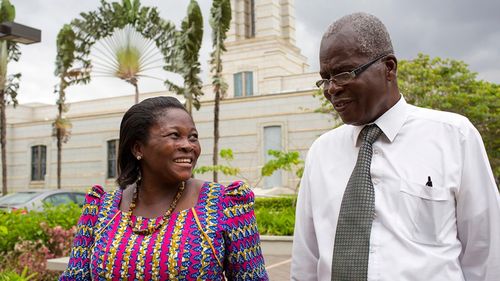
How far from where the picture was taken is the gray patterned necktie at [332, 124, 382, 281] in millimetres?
2186

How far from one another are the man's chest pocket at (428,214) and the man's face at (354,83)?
14.7 inches

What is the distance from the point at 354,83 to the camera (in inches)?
89.4

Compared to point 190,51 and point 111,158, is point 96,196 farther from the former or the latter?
point 111,158

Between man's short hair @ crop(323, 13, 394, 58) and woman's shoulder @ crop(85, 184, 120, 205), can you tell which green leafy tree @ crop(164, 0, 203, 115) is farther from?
man's short hair @ crop(323, 13, 394, 58)

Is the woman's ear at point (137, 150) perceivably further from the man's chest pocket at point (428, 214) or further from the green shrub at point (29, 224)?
the green shrub at point (29, 224)

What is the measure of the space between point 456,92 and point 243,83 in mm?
16571

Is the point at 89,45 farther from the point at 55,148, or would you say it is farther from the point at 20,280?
the point at 20,280

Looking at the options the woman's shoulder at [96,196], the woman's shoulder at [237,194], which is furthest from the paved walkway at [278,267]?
the woman's shoulder at [237,194]

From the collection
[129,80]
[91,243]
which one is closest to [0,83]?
[129,80]

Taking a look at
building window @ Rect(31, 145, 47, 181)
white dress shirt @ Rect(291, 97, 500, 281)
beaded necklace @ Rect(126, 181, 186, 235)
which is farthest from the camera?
building window @ Rect(31, 145, 47, 181)

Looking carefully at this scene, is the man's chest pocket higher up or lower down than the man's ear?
lower down

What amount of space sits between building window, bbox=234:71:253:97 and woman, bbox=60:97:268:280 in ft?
100

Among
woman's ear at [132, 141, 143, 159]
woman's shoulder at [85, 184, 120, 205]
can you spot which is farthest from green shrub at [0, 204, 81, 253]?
woman's ear at [132, 141, 143, 159]

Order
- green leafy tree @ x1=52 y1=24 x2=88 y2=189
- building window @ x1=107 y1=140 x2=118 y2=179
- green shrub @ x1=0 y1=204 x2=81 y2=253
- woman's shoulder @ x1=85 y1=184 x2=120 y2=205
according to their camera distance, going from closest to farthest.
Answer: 1. woman's shoulder @ x1=85 y1=184 x2=120 y2=205
2. green shrub @ x1=0 y1=204 x2=81 y2=253
3. green leafy tree @ x1=52 y1=24 x2=88 y2=189
4. building window @ x1=107 y1=140 x2=118 y2=179
